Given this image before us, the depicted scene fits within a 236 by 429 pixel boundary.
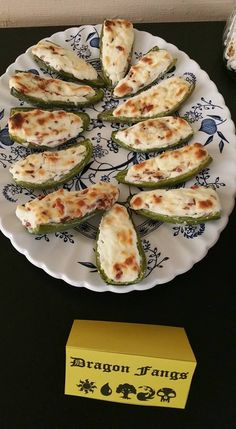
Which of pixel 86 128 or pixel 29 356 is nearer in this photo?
pixel 29 356

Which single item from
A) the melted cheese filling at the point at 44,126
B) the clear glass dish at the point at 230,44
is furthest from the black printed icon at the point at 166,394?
the clear glass dish at the point at 230,44

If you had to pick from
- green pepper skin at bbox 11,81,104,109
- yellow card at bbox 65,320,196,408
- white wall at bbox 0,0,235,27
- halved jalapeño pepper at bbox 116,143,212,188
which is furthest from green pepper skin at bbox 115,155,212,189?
white wall at bbox 0,0,235,27

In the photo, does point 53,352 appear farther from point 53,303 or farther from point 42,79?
point 42,79

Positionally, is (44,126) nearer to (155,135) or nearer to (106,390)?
(155,135)

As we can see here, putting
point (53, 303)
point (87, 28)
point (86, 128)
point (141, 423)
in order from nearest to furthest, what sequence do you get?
point (141, 423) < point (53, 303) < point (86, 128) < point (87, 28)

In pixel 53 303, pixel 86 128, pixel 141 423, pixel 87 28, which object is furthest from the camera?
pixel 87 28

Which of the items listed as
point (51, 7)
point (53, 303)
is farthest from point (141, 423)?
point (51, 7)

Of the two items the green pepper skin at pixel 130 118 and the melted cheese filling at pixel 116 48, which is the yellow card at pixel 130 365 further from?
the melted cheese filling at pixel 116 48
